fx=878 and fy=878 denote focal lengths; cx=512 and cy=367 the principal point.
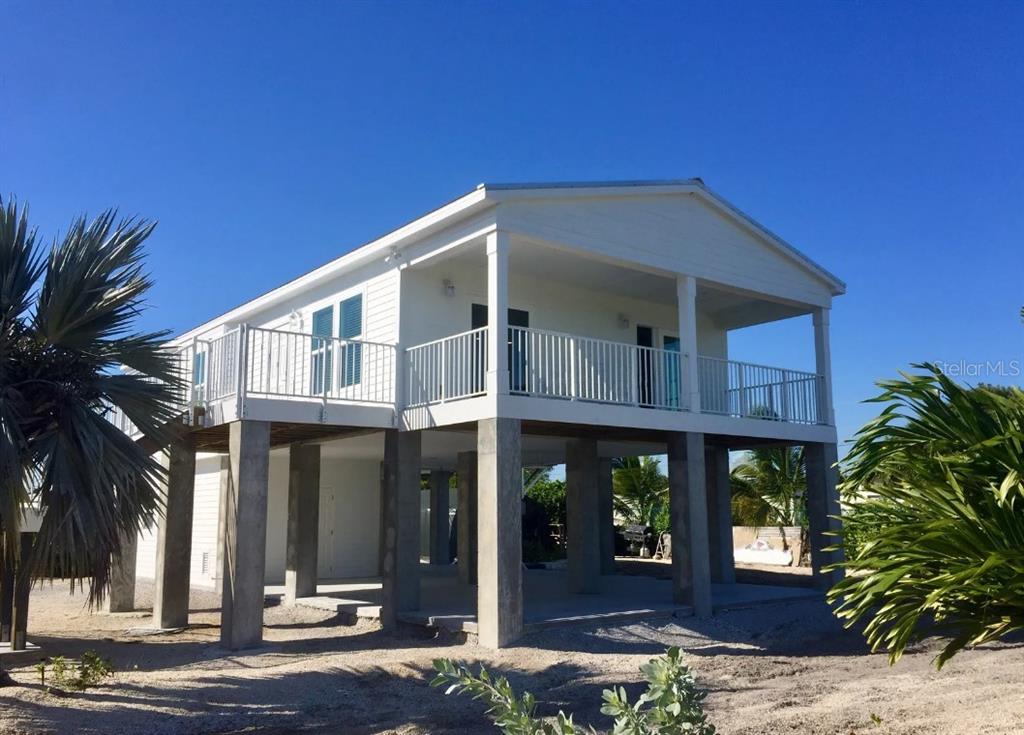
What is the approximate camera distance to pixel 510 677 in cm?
985

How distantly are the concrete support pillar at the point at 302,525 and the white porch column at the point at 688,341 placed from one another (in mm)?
6987

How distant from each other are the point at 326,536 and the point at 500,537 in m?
10.4

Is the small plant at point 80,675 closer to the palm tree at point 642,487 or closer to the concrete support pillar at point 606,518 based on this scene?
the concrete support pillar at point 606,518

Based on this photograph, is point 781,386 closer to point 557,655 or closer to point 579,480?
point 579,480

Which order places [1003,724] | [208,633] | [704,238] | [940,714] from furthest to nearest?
1. [704,238]
2. [208,633]
3. [940,714]
4. [1003,724]

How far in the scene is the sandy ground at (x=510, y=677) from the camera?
7.77 metres

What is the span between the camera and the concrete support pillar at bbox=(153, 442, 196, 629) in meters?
14.1

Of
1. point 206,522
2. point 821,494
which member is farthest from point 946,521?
point 206,522

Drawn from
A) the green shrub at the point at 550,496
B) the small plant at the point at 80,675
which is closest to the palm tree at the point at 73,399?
the small plant at the point at 80,675

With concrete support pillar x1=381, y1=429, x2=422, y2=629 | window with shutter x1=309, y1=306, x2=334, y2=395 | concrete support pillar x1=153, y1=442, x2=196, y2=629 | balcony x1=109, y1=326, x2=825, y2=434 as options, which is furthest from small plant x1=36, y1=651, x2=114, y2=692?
window with shutter x1=309, y1=306, x2=334, y2=395

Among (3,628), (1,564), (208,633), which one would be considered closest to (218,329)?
(208,633)

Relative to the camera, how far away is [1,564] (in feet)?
30.3

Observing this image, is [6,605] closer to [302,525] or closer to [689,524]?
[302,525]

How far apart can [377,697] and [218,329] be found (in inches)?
560
